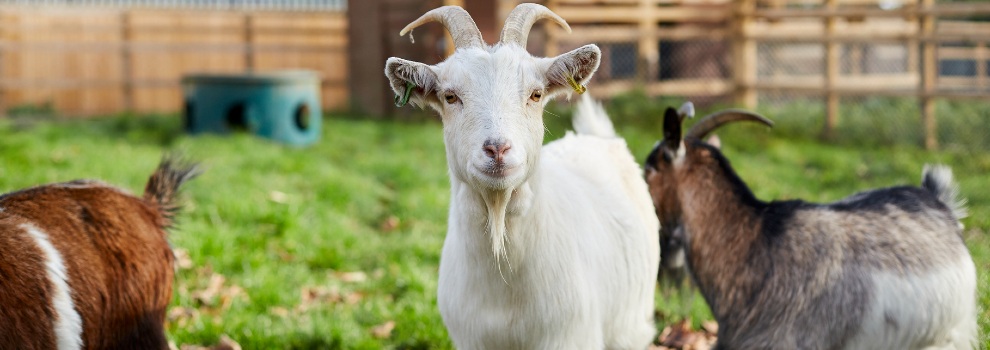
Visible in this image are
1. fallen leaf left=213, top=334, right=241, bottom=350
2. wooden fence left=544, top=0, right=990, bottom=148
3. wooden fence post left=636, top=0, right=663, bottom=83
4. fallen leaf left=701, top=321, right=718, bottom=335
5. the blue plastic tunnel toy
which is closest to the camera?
fallen leaf left=213, top=334, right=241, bottom=350

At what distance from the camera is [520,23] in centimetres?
344

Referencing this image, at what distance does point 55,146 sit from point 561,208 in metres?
7.64

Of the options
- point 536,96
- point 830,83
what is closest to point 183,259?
point 536,96

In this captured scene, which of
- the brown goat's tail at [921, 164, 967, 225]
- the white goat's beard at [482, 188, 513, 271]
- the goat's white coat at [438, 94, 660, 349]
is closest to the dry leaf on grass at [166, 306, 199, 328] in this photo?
the goat's white coat at [438, 94, 660, 349]

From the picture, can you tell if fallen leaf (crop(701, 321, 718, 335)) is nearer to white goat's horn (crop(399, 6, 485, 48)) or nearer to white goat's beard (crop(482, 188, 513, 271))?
white goat's beard (crop(482, 188, 513, 271))

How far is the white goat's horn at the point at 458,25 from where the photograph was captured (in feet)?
11.1

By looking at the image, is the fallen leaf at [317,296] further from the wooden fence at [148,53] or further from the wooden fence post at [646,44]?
the wooden fence at [148,53]

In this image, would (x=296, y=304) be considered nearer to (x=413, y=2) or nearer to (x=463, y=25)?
(x=463, y=25)

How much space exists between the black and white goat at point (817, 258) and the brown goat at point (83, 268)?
1.97 m

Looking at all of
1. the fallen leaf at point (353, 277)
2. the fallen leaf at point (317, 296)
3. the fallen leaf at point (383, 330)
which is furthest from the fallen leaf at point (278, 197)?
the fallen leaf at point (383, 330)

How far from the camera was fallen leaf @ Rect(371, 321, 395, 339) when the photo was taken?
4.95 m

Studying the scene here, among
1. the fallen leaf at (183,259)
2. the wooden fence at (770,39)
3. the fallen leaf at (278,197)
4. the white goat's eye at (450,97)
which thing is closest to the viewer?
the white goat's eye at (450,97)

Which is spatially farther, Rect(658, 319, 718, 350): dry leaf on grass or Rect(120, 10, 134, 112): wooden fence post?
Rect(120, 10, 134, 112): wooden fence post

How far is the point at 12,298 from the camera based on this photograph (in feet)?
10.8
